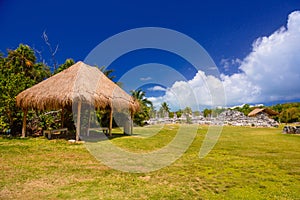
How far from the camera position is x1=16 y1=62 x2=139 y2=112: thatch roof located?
25.4 ft

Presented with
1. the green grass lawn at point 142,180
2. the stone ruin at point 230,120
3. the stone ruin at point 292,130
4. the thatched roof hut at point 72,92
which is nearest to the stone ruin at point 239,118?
the stone ruin at point 230,120

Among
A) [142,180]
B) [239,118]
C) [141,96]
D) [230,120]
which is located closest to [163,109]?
[230,120]

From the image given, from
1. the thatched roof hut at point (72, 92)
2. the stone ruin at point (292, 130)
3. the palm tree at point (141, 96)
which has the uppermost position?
the palm tree at point (141, 96)

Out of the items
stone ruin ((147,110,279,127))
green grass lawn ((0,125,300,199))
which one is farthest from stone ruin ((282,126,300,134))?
stone ruin ((147,110,279,127))

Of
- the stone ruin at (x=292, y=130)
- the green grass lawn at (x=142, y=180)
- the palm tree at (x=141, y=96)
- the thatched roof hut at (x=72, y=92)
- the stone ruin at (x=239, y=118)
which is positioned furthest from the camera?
the stone ruin at (x=239, y=118)

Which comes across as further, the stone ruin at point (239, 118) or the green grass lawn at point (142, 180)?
the stone ruin at point (239, 118)

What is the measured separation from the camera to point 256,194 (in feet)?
10.3

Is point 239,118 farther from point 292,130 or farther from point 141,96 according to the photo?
point 292,130

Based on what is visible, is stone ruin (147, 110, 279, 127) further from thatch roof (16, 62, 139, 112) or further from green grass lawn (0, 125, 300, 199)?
green grass lawn (0, 125, 300, 199)

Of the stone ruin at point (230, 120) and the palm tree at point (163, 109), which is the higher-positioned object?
the palm tree at point (163, 109)

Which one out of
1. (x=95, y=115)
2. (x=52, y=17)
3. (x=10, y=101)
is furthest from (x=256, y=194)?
(x=52, y=17)

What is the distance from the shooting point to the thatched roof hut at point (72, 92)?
7.72 metres

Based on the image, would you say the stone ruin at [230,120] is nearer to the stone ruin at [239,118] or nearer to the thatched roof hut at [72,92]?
the stone ruin at [239,118]

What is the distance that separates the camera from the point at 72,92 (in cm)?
758
